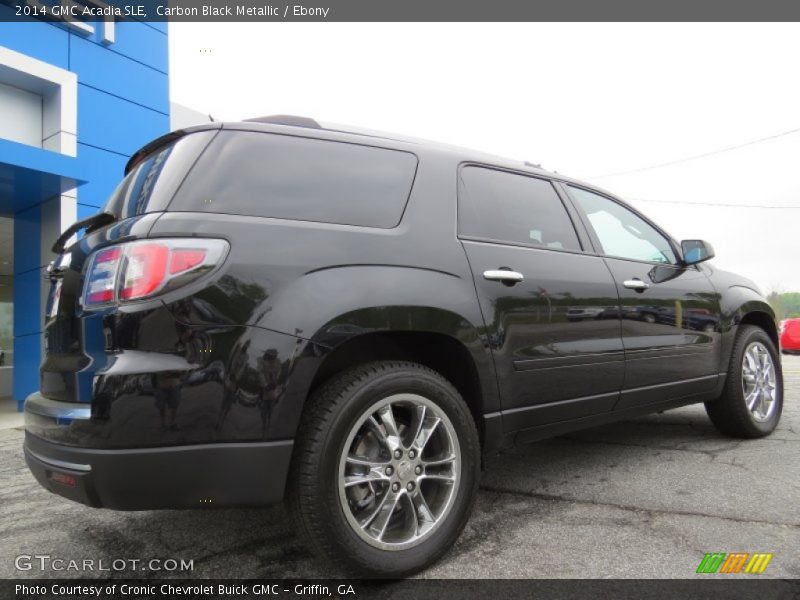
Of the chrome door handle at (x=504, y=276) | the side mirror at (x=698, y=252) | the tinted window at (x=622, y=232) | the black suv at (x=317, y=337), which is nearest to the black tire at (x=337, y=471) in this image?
the black suv at (x=317, y=337)

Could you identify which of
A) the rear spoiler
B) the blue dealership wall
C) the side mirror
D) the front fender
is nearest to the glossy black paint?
the rear spoiler

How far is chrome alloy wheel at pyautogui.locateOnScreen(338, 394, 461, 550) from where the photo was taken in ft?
6.56

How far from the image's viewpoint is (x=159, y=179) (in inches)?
81.0

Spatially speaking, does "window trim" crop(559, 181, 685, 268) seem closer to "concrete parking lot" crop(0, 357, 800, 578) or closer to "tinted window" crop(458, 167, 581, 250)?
"tinted window" crop(458, 167, 581, 250)

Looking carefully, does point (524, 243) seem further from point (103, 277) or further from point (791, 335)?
point (791, 335)

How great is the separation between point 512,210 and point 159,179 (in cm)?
164

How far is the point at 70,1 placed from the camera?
923 cm

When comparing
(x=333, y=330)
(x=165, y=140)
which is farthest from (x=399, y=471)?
(x=165, y=140)

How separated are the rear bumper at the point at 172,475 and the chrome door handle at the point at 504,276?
1126 mm

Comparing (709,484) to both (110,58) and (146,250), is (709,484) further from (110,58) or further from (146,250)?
(110,58)

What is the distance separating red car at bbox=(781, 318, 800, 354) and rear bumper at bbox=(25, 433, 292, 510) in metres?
17.5

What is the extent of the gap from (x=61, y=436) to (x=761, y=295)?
4.67 metres

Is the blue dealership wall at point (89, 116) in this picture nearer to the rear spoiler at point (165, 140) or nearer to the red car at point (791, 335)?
the rear spoiler at point (165, 140)

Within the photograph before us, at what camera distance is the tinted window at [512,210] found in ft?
8.55
